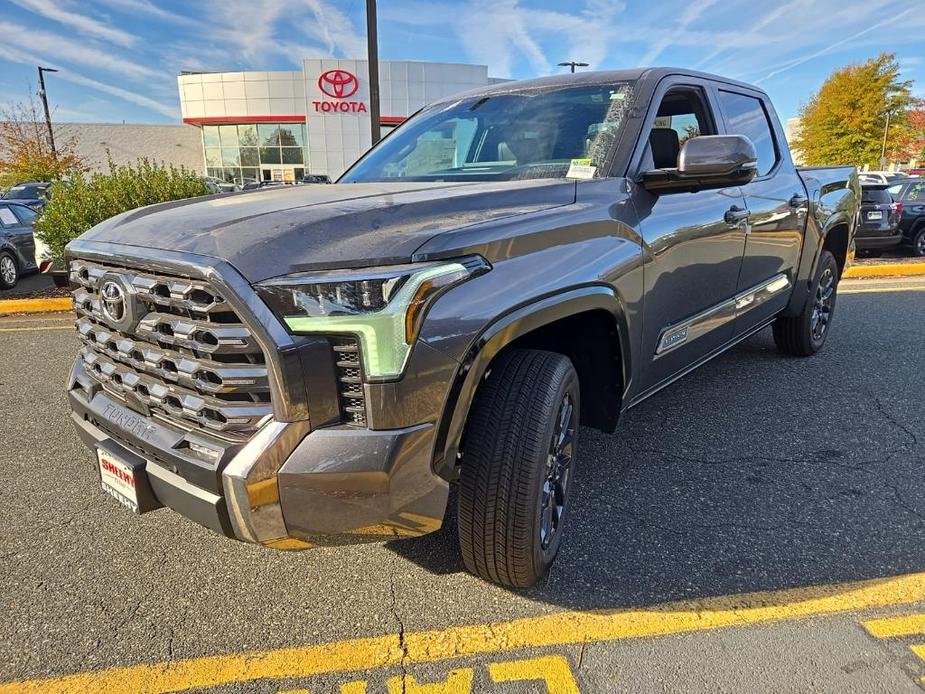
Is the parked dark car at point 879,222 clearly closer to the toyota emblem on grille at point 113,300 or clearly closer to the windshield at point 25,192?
the toyota emblem on grille at point 113,300

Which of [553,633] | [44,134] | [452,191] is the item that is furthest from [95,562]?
[44,134]

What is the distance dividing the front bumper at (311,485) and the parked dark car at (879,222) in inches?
452

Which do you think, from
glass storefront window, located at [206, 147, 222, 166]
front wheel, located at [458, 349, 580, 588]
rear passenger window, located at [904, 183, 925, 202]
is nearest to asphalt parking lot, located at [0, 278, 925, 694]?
front wheel, located at [458, 349, 580, 588]

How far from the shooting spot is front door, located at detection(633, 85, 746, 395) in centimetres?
261

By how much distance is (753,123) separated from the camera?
3.94 m

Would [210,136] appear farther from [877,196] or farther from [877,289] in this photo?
[877,289]

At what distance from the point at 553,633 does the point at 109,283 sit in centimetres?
179

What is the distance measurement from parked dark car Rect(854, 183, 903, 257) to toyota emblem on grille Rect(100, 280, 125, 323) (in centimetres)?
1182

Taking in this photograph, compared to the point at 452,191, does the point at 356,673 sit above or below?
below

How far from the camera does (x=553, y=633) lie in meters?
2.04

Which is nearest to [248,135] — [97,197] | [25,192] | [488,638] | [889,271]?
[25,192]

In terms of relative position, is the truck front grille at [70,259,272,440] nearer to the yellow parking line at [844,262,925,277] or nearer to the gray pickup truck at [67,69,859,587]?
the gray pickup truck at [67,69,859,587]

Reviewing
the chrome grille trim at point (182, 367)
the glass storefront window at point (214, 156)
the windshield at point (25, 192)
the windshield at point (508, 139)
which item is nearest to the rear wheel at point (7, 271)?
the windshield at point (508, 139)

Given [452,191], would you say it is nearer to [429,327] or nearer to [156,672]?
A: [429,327]
